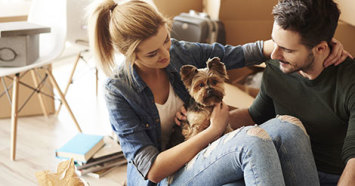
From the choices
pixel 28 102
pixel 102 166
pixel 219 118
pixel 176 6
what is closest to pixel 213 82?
pixel 219 118

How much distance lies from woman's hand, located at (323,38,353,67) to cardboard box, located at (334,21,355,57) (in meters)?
0.89

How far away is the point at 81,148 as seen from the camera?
229cm

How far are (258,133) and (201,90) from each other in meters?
0.30

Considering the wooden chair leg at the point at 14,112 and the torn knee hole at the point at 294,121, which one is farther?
the wooden chair leg at the point at 14,112

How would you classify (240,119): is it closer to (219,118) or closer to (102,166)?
(219,118)

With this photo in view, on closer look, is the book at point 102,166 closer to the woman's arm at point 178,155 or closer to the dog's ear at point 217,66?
the woman's arm at point 178,155

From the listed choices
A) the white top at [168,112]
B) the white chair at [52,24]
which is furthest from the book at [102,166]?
the white top at [168,112]

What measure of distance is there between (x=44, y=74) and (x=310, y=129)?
217 cm

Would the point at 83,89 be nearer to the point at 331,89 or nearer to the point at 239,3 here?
the point at 239,3

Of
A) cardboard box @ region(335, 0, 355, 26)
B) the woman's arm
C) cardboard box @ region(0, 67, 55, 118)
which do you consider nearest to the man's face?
the woman's arm

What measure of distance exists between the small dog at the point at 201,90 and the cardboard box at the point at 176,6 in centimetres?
144

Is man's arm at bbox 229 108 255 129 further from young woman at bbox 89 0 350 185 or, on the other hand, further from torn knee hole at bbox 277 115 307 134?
torn knee hole at bbox 277 115 307 134

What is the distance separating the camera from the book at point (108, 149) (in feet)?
7.72

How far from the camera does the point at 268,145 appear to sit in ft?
4.21
